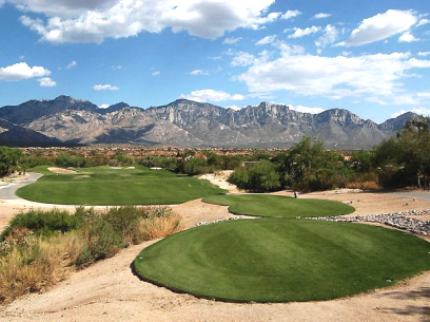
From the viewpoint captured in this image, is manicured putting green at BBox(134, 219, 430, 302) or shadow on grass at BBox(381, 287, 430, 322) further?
manicured putting green at BBox(134, 219, 430, 302)

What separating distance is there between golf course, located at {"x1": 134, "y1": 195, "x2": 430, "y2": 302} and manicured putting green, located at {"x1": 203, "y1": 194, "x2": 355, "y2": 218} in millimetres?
5084

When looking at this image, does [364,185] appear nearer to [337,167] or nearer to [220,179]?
[337,167]

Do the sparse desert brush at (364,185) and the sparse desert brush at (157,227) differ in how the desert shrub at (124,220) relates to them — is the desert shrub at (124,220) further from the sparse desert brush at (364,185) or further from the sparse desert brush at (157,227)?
the sparse desert brush at (364,185)

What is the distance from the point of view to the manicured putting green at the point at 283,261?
29.4ft

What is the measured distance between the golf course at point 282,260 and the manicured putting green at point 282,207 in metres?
5.08

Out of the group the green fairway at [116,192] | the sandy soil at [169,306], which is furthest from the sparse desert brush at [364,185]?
the sandy soil at [169,306]

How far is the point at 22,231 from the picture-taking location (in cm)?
1673

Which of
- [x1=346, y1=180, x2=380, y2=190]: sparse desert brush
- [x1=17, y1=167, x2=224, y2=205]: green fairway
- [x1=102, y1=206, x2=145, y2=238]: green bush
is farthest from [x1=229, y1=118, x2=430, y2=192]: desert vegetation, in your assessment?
[x1=102, y1=206, x2=145, y2=238]: green bush

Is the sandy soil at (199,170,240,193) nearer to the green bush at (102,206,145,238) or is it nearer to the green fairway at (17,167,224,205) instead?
the green fairway at (17,167,224,205)

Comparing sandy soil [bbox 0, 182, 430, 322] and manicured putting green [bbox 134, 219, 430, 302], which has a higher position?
manicured putting green [bbox 134, 219, 430, 302]

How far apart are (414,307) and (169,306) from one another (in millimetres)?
5296

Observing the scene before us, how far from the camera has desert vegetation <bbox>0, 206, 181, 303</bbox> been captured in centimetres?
1145

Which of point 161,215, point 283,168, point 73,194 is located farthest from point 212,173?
point 161,215

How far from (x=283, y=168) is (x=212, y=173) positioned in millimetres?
20384
